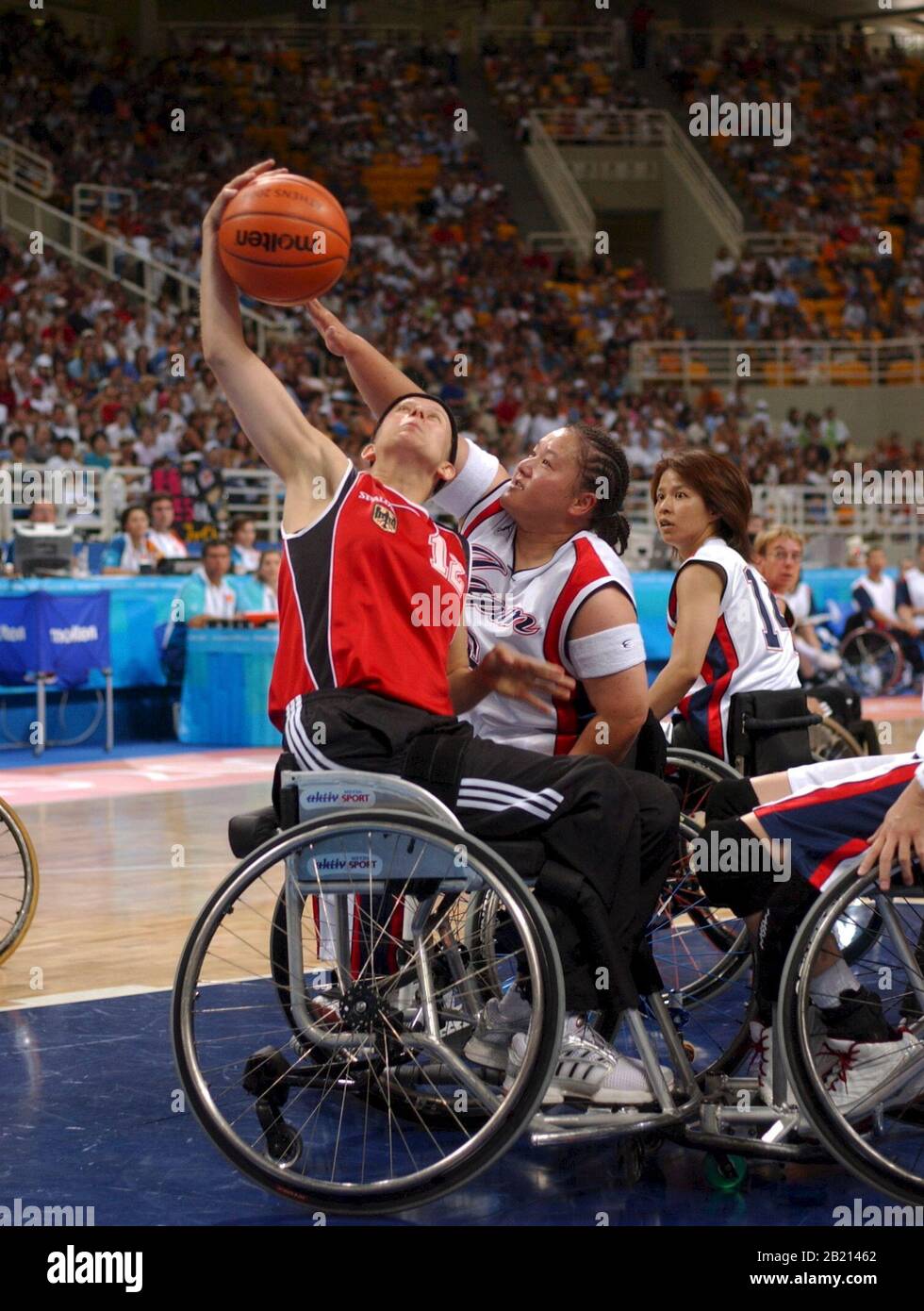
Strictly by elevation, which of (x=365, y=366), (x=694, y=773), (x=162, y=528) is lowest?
(x=694, y=773)

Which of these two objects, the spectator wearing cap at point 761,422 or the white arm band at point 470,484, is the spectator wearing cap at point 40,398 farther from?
the white arm band at point 470,484

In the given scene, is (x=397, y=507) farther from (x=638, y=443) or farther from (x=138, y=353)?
(x=638, y=443)

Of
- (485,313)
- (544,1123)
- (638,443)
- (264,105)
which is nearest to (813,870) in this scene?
(544,1123)

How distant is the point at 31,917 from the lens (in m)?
5.05

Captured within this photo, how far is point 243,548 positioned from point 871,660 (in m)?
5.46

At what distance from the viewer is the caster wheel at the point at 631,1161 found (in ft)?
10.6

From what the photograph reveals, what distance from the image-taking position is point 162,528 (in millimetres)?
12227

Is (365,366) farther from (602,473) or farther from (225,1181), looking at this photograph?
(225,1181)

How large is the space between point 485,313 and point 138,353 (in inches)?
270

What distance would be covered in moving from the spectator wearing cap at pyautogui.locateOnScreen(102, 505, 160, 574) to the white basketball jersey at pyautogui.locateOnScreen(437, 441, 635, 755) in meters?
8.27

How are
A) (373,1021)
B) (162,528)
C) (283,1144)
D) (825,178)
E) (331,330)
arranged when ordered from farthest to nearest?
(825,178) → (162,528) → (331,330) → (283,1144) → (373,1021)

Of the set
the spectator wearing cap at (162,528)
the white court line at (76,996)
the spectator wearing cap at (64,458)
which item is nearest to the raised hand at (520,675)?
the white court line at (76,996)

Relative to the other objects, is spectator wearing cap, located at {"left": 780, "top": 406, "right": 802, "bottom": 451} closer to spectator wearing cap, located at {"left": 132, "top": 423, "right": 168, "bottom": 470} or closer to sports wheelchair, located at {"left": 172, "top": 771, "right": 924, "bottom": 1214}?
spectator wearing cap, located at {"left": 132, "top": 423, "right": 168, "bottom": 470}

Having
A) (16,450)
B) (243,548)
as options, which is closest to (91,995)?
(243,548)
